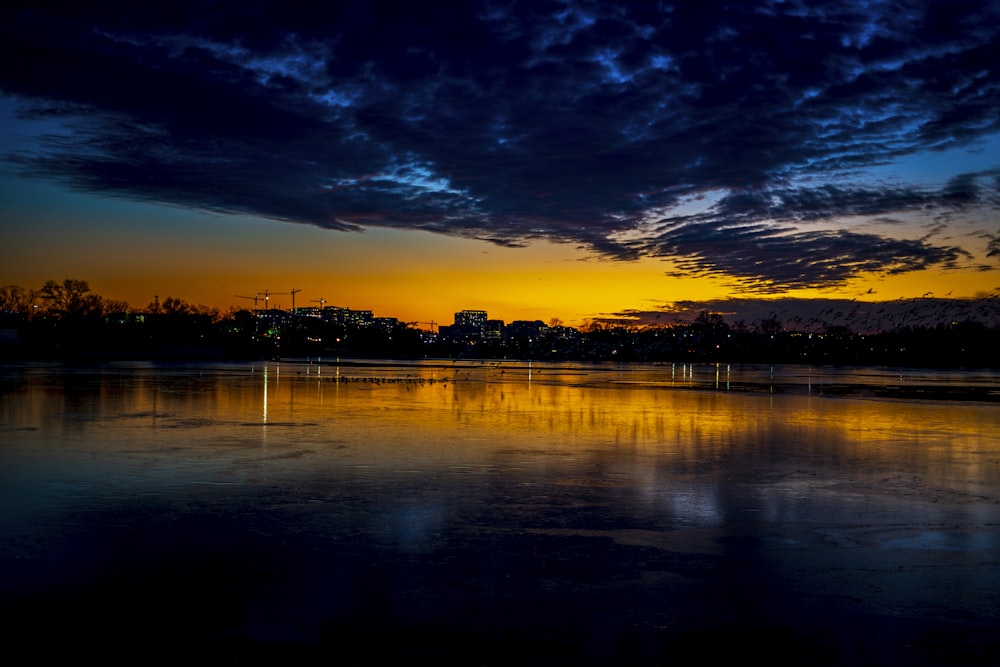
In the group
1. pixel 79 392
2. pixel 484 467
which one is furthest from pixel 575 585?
pixel 79 392

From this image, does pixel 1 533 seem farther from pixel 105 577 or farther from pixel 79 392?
pixel 79 392

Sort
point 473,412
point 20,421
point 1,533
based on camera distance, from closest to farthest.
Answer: point 1,533 → point 20,421 → point 473,412

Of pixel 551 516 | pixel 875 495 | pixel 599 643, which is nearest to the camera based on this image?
pixel 599 643

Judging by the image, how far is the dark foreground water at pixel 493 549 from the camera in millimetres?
6191

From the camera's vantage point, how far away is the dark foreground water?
6.19m

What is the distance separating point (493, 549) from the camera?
8.81 meters

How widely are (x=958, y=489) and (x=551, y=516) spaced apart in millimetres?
6822

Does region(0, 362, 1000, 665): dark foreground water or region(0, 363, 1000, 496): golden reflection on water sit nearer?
region(0, 362, 1000, 665): dark foreground water

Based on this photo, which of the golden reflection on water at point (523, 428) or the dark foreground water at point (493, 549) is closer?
the dark foreground water at point (493, 549)

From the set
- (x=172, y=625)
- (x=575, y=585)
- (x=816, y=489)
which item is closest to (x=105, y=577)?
(x=172, y=625)

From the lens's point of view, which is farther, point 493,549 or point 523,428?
point 523,428

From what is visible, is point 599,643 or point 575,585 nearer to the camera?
point 599,643

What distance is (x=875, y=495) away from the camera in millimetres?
12484

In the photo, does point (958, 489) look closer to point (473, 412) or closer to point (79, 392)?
point (473, 412)
